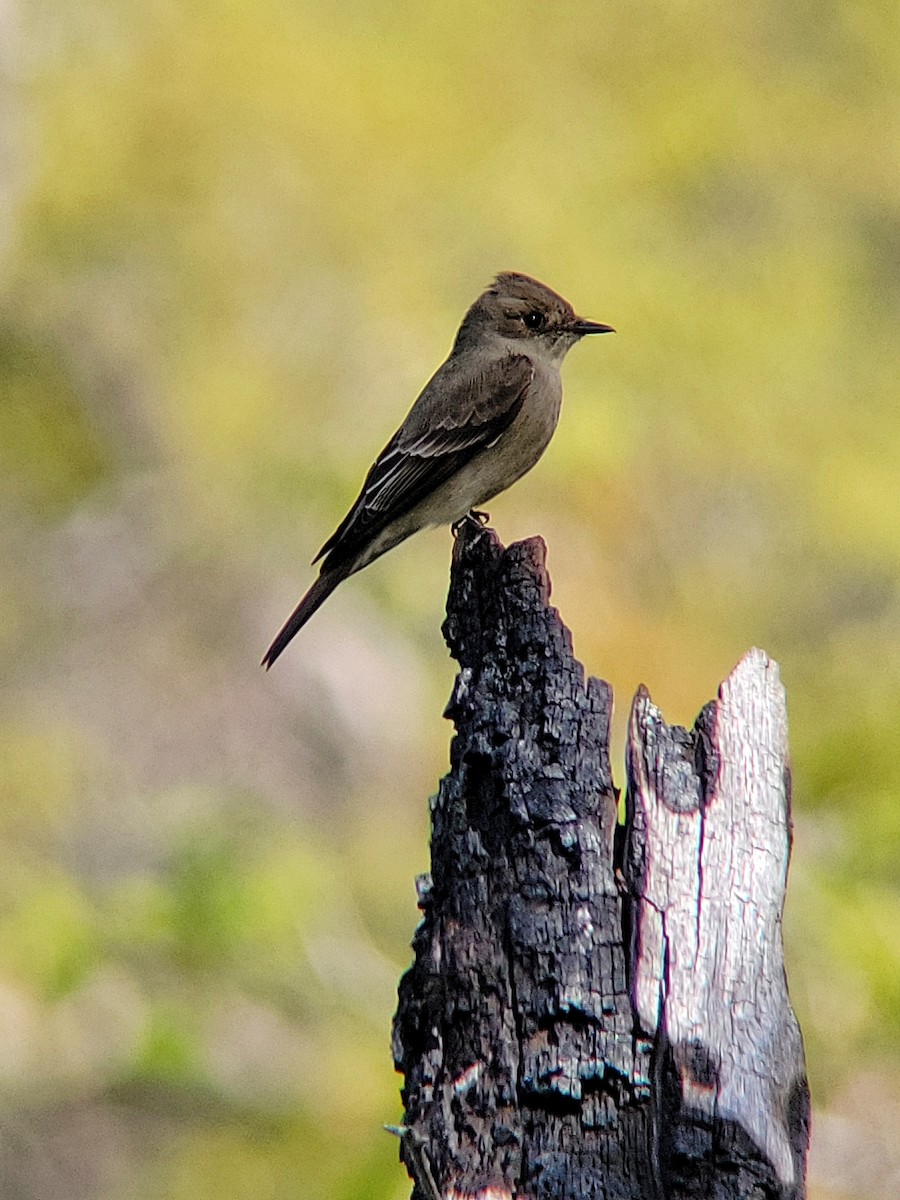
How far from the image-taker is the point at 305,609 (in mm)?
5445

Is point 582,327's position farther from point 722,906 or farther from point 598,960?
point 598,960

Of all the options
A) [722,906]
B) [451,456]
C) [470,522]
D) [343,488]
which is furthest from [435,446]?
[722,906]

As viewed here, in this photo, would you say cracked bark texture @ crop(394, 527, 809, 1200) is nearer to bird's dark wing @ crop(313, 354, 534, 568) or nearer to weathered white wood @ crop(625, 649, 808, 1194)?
weathered white wood @ crop(625, 649, 808, 1194)

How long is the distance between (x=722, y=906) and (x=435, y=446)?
2935 millimetres

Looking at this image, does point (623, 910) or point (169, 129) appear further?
point (169, 129)

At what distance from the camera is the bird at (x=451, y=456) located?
218 inches

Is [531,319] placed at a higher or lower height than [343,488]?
lower

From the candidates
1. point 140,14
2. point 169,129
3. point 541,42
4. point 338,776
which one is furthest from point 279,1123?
point 541,42

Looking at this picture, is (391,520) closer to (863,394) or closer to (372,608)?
(372,608)

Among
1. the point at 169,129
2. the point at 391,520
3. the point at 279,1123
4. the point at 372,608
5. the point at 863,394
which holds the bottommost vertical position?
the point at 279,1123

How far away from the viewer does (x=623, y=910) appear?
289 centimetres

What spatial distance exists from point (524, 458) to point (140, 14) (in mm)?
7516

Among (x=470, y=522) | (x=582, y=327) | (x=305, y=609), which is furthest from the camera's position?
(x=582, y=327)

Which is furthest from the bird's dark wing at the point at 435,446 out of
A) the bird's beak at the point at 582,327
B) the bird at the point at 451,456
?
the bird's beak at the point at 582,327
